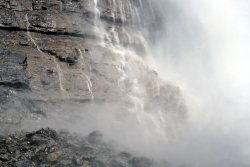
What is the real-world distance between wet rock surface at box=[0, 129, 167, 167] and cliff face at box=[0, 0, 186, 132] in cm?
469

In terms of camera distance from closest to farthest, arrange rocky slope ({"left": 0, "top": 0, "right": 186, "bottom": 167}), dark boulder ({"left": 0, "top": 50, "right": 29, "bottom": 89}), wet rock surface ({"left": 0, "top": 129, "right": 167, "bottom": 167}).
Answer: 1. wet rock surface ({"left": 0, "top": 129, "right": 167, "bottom": 167})
2. rocky slope ({"left": 0, "top": 0, "right": 186, "bottom": 167})
3. dark boulder ({"left": 0, "top": 50, "right": 29, "bottom": 89})

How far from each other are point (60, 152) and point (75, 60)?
49.4ft

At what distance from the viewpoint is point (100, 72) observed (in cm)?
4994

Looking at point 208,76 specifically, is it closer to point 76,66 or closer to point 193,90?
point 193,90

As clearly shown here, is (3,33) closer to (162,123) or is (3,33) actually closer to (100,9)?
(100,9)

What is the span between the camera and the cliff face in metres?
43.6

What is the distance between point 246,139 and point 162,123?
31.8 feet

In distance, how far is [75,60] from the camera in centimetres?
4853

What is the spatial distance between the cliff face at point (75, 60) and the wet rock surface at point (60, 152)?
4692 millimetres

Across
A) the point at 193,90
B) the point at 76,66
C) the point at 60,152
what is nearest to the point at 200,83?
the point at 193,90

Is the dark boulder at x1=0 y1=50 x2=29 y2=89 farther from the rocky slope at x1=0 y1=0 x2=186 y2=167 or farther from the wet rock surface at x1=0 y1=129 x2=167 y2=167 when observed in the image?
the wet rock surface at x1=0 y1=129 x2=167 y2=167

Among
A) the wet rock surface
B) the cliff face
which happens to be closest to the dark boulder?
the cliff face

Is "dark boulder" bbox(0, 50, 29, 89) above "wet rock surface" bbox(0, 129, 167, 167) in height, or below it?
above

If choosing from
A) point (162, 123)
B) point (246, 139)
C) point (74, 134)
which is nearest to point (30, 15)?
point (74, 134)
